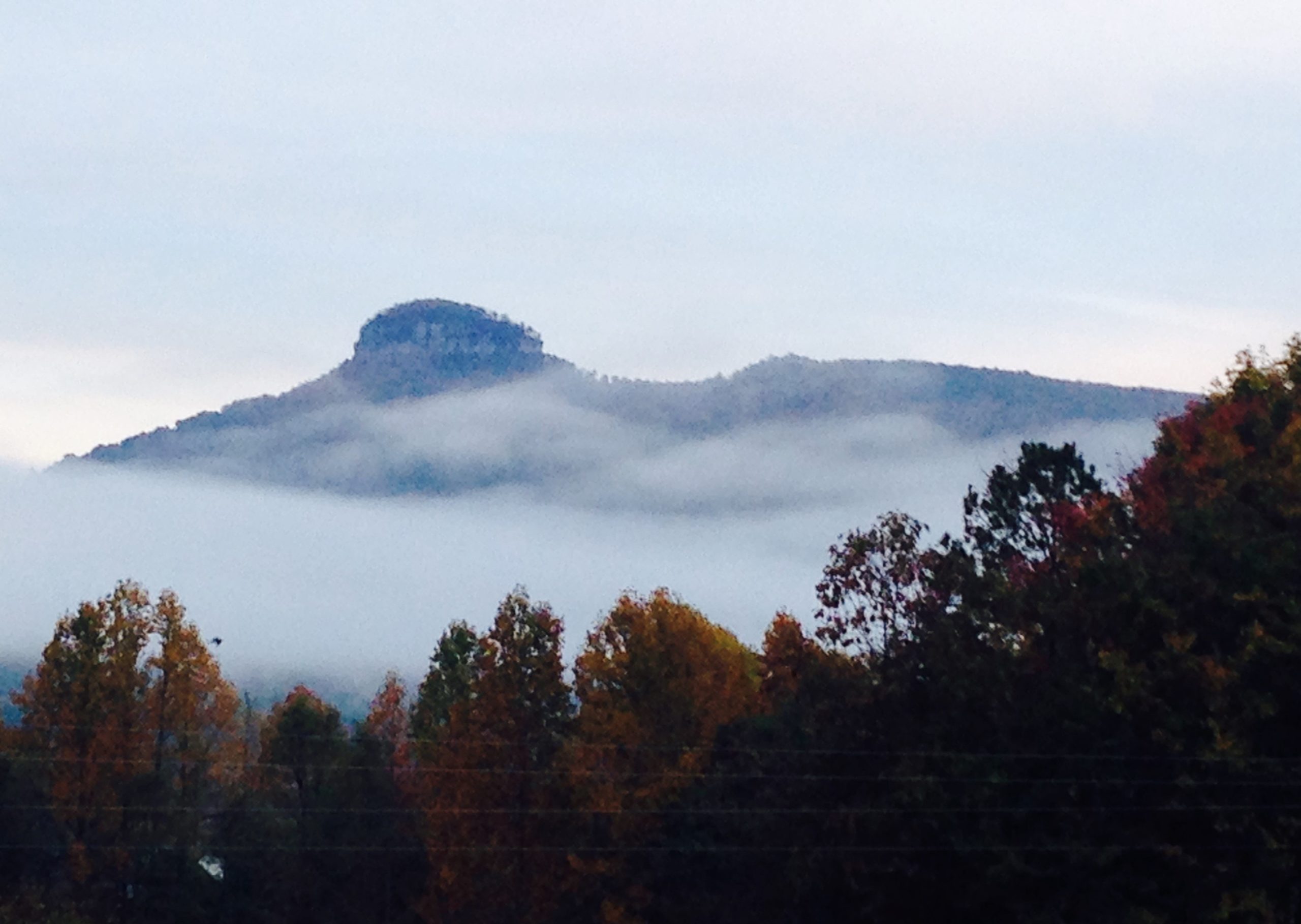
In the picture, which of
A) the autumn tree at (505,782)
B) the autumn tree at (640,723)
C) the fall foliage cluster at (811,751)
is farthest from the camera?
the autumn tree at (505,782)

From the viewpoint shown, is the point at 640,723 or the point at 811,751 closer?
the point at 811,751

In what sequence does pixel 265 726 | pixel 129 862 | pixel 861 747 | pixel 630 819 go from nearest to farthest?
pixel 861 747 < pixel 630 819 < pixel 129 862 < pixel 265 726

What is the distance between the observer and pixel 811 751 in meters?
45.2

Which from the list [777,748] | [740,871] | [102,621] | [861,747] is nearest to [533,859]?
[740,871]

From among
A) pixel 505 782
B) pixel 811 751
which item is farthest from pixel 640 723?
pixel 811 751

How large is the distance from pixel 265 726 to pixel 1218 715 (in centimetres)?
5068

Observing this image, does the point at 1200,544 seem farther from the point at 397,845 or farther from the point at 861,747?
the point at 397,845

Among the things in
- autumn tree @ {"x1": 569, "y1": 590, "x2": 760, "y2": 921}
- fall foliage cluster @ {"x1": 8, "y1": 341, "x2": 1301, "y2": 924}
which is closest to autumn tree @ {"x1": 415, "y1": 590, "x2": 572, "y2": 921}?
fall foliage cluster @ {"x1": 8, "y1": 341, "x2": 1301, "y2": 924}

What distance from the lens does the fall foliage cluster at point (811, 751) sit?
3841 centimetres

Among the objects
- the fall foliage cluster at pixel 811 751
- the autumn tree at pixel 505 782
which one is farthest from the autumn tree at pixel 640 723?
the autumn tree at pixel 505 782

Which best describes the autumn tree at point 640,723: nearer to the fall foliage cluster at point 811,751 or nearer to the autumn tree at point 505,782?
the fall foliage cluster at point 811,751

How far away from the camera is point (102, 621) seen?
6334 cm

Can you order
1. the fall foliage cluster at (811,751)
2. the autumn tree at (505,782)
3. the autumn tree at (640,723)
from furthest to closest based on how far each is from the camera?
1. the autumn tree at (505,782)
2. the autumn tree at (640,723)
3. the fall foliage cluster at (811,751)

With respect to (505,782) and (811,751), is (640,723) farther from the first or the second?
(811,751)
